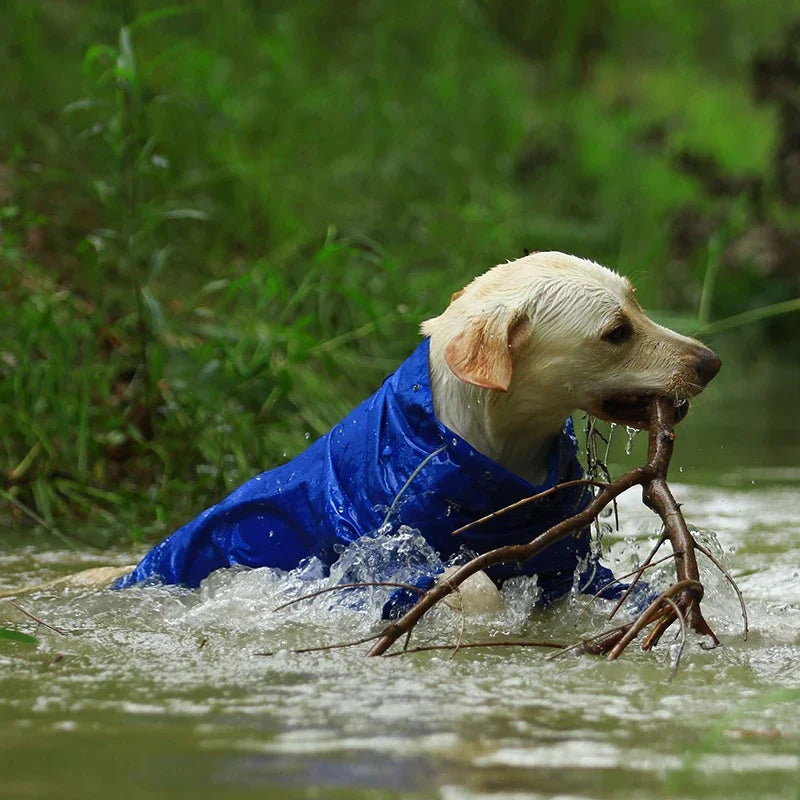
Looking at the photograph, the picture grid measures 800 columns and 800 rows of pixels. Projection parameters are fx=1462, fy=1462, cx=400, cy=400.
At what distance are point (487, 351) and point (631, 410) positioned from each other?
515 mm

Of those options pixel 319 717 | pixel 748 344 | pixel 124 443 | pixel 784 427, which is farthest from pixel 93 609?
pixel 748 344

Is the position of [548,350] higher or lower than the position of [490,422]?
higher

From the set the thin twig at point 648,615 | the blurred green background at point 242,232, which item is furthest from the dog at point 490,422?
the blurred green background at point 242,232

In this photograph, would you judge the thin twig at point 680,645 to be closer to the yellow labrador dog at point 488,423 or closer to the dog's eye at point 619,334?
the yellow labrador dog at point 488,423

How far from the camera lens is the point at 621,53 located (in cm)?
1783

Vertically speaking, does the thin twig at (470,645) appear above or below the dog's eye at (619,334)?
below

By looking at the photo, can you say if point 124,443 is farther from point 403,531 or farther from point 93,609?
point 403,531

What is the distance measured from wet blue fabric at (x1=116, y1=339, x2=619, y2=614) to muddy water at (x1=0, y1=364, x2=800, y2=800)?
11 centimetres

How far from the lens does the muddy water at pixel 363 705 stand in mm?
2420

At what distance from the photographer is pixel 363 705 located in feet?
9.70

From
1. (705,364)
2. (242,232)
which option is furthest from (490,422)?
(242,232)

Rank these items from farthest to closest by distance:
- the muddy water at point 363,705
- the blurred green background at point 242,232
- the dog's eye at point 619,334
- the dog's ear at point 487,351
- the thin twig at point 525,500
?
the blurred green background at point 242,232 < the dog's eye at point 619,334 < the dog's ear at point 487,351 < the thin twig at point 525,500 < the muddy water at point 363,705

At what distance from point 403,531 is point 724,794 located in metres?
1.73

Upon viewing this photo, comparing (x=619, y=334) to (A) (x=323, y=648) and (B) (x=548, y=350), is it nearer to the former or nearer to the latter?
(B) (x=548, y=350)
